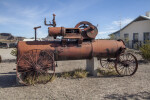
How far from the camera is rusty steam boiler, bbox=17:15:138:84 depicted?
5310 mm

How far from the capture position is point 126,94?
426 cm

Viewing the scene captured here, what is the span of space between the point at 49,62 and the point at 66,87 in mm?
1167

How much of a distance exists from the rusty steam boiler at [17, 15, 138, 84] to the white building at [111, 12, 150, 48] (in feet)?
44.7

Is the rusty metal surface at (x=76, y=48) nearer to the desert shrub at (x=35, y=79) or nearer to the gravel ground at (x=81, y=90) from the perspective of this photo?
the desert shrub at (x=35, y=79)

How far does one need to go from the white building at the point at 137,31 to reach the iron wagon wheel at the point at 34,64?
15607mm

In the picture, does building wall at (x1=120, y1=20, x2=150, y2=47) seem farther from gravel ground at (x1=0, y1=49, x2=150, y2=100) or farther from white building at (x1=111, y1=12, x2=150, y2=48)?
gravel ground at (x1=0, y1=49, x2=150, y2=100)

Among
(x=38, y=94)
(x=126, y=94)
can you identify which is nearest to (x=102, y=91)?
(x=126, y=94)

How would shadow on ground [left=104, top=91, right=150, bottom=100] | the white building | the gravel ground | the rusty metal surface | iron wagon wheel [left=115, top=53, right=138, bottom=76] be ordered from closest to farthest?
shadow on ground [left=104, top=91, right=150, bottom=100] < the gravel ground < the rusty metal surface < iron wagon wheel [left=115, top=53, right=138, bottom=76] < the white building

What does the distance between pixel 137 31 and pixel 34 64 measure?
1894 cm

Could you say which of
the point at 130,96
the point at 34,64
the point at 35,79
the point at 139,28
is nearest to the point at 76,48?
the point at 34,64

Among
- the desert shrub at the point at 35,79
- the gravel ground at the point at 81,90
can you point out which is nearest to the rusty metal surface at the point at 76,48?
the desert shrub at the point at 35,79

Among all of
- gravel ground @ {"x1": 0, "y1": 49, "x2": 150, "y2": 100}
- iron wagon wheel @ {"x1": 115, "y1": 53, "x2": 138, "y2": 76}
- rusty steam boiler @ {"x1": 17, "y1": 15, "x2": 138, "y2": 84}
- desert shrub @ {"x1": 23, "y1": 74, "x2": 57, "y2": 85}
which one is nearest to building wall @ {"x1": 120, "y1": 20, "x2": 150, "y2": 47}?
iron wagon wheel @ {"x1": 115, "y1": 53, "x2": 138, "y2": 76}

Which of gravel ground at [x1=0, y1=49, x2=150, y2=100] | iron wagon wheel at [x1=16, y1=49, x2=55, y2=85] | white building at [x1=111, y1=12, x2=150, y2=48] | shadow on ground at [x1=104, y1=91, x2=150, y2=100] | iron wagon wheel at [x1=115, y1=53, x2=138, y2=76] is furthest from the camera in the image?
white building at [x1=111, y1=12, x2=150, y2=48]

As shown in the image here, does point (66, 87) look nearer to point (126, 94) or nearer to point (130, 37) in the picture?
point (126, 94)
